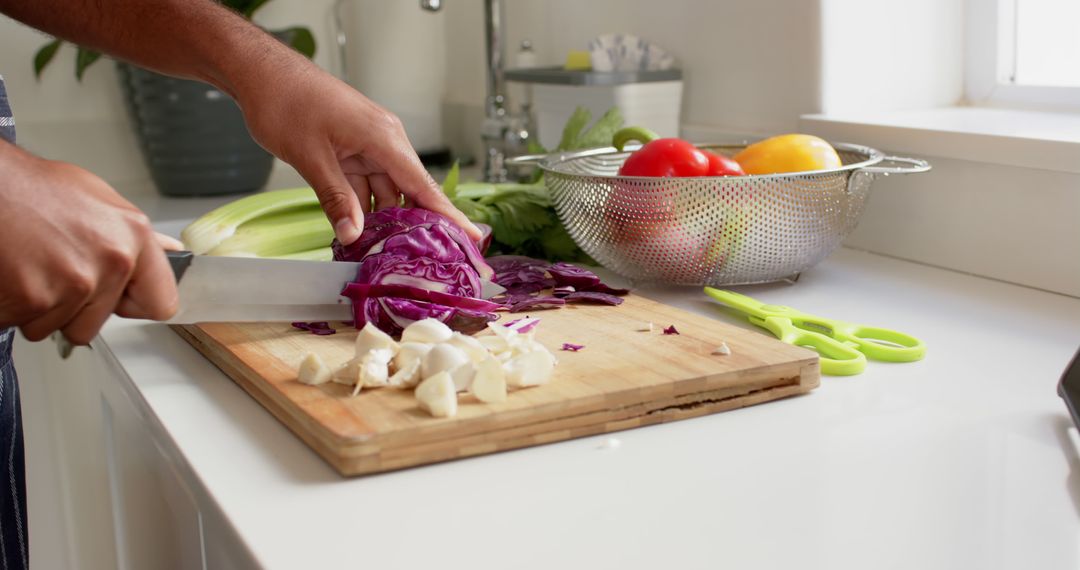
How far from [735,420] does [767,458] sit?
8 centimetres

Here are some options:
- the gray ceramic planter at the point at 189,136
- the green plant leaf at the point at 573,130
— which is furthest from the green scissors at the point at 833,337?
the gray ceramic planter at the point at 189,136

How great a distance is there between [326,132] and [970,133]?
2.28 feet

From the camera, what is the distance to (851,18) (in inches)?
53.8

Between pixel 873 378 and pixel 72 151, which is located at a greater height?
pixel 72 151

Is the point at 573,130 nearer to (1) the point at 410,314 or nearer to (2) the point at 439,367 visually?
(1) the point at 410,314

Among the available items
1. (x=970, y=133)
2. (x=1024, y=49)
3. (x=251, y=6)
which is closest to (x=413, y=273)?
(x=970, y=133)

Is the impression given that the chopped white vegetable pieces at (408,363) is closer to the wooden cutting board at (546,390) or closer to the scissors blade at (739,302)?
the wooden cutting board at (546,390)

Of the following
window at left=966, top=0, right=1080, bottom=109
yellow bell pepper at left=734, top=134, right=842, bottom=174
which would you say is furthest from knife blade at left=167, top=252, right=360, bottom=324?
window at left=966, top=0, right=1080, bottom=109

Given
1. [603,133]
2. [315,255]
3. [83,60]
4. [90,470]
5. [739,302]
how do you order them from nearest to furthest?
1. [739,302]
2. [315,255]
3. [603,133]
4. [90,470]
5. [83,60]

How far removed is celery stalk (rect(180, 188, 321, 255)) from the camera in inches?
50.0

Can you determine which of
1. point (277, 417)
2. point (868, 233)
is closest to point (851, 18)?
point (868, 233)

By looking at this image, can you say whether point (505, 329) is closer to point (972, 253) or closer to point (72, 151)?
point (972, 253)

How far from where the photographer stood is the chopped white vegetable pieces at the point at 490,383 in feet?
2.36

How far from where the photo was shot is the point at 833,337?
936mm
